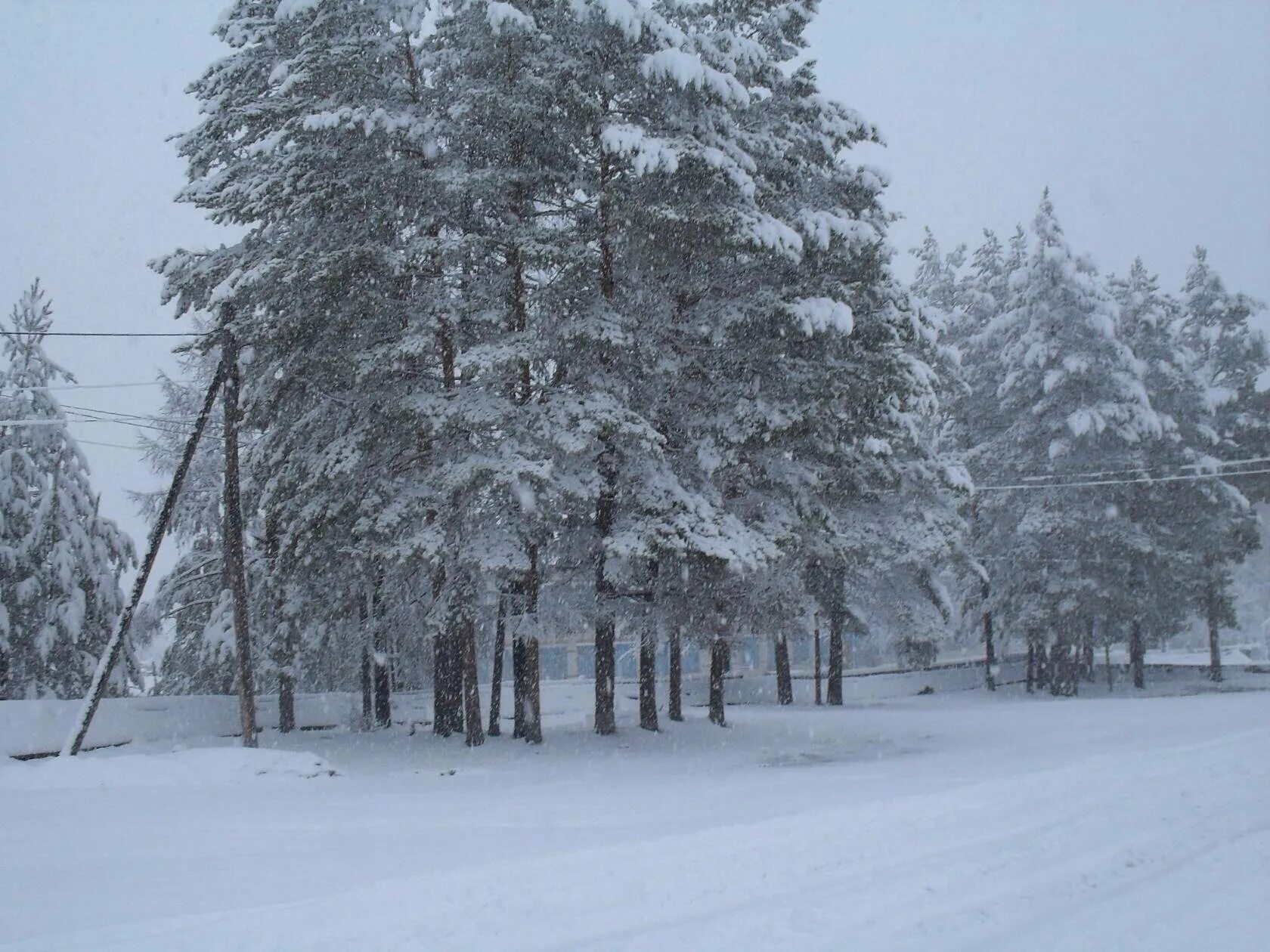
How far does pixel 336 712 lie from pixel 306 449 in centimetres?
1189

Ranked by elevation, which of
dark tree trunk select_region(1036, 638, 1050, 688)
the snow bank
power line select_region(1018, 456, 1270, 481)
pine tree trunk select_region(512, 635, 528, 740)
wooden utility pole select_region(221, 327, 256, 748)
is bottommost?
dark tree trunk select_region(1036, 638, 1050, 688)

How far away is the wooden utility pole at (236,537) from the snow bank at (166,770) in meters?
1.50

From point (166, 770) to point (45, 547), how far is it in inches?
588

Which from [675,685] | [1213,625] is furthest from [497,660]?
[1213,625]

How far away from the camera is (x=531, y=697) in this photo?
22.8 meters

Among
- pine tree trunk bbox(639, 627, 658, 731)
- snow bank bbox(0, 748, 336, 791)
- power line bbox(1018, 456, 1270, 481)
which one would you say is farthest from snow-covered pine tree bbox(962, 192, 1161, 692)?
snow bank bbox(0, 748, 336, 791)

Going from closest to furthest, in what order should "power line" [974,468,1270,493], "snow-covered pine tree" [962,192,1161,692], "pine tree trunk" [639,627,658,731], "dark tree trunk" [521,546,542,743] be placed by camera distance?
"dark tree trunk" [521,546,542,743]
"pine tree trunk" [639,627,658,731]
"snow-covered pine tree" [962,192,1161,692]
"power line" [974,468,1270,493]

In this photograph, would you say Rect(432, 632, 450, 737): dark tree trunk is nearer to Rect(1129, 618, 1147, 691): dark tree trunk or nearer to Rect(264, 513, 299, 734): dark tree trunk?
Rect(264, 513, 299, 734): dark tree trunk

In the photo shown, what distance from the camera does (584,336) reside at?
19953mm

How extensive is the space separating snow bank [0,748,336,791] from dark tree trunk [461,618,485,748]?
3.74 meters

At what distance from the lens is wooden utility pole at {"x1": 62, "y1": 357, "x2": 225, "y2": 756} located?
61.0ft

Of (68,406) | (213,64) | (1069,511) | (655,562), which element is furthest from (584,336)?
(1069,511)

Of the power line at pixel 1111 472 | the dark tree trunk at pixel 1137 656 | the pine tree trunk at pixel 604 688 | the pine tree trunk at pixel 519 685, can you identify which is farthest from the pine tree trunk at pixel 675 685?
the dark tree trunk at pixel 1137 656

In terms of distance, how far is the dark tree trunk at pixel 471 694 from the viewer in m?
21.6
